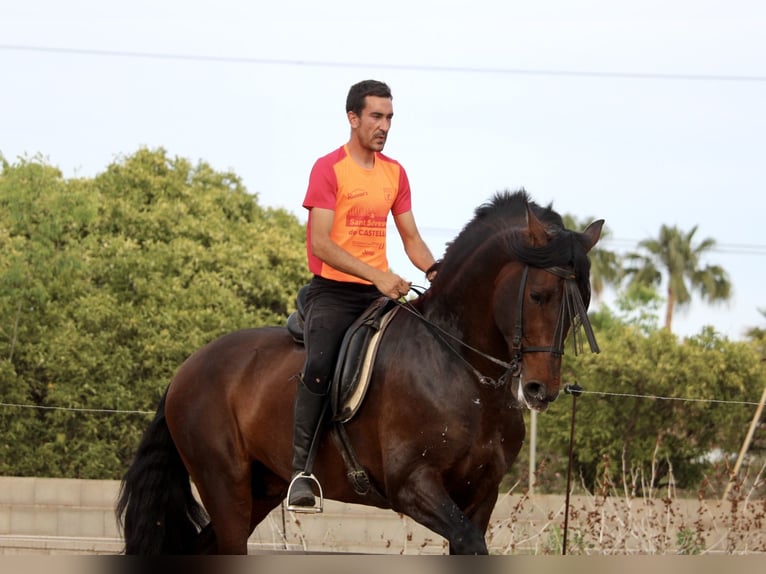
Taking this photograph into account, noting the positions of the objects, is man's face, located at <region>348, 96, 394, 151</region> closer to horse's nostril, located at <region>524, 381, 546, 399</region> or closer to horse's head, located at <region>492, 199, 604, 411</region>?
horse's head, located at <region>492, 199, 604, 411</region>

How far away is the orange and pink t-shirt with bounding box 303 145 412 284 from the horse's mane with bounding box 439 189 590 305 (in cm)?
48

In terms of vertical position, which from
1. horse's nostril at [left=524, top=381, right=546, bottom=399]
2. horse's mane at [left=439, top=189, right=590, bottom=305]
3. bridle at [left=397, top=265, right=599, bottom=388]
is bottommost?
horse's nostril at [left=524, top=381, right=546, bottom=399]

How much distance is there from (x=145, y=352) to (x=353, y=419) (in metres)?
26.9

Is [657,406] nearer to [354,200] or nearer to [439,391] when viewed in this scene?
[354,200]

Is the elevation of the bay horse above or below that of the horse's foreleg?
above

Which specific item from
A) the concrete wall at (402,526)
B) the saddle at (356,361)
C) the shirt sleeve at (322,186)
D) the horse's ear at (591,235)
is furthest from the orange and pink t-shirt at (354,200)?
the concrete wall at (402,526)

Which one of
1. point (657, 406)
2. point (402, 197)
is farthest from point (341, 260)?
point (657, 406)

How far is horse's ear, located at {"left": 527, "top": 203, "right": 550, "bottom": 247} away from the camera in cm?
672

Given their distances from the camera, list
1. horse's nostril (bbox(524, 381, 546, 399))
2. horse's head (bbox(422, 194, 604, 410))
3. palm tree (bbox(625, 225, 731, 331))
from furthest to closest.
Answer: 1. palm tree (bbox(625, 225, 731, 331))
2. horse's head (bbox(422, 194, 604, 410))
3. horse's nostril (bbox(524, 381, 546, 399))

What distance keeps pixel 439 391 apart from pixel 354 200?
4.10 feet

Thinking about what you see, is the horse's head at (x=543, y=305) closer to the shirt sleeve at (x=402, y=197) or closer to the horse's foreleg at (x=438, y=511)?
the horse's foreleg at (x=438, y=511)

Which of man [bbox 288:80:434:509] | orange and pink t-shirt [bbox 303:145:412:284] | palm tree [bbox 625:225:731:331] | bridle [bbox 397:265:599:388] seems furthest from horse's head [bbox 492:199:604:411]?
palm tree [bbox 625:225:731:331]

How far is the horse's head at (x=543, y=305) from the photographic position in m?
6.49

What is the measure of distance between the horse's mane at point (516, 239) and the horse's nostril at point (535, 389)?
53 cm
